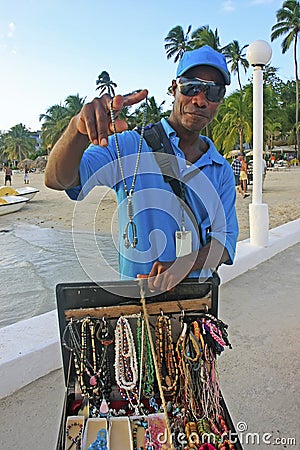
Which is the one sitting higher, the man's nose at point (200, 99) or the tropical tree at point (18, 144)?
the tropical tree at point (18, 144)

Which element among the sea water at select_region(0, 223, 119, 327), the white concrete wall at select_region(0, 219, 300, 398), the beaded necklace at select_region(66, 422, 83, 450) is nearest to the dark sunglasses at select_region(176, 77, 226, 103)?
the sea water at select_region(0, 223, 119, 327)

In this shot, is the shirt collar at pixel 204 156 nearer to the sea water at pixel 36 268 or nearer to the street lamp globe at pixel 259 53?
the sea water at pixel 36 268

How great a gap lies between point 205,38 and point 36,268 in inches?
1345

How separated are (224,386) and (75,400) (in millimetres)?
1470

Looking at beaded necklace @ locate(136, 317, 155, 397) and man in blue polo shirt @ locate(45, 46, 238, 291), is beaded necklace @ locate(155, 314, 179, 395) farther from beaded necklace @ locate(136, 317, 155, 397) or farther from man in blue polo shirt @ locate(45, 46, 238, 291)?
man in blue polo shirt @ locate(45, 46, 238, 291)

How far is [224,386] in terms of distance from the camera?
8.82 ft

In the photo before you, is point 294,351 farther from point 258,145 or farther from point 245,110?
point 245,110

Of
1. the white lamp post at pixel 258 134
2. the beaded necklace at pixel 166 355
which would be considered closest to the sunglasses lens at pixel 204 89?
the beaded necklace at pixel 166 355

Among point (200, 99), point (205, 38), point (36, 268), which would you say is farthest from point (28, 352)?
point (205, 38)

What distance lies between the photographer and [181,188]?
1.52 meters

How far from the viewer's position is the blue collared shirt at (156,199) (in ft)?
4.90

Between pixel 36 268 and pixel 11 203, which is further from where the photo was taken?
pixel 11 203

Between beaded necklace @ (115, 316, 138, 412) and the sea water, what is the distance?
19 cm

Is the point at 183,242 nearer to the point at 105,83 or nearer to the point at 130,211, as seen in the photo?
the point at 130,211
